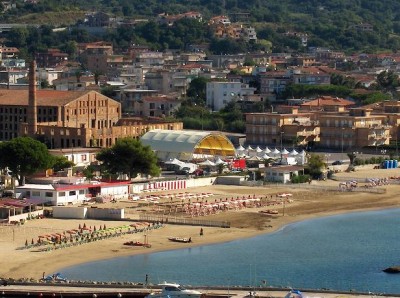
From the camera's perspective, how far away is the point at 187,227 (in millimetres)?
45594

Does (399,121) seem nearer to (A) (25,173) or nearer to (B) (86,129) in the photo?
(B) (86,129)

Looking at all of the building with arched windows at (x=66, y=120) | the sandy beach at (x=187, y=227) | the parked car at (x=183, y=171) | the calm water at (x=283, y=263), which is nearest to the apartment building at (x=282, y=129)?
the building with arched windows at (x=66, y=120)

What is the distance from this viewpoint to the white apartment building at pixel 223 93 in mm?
93188

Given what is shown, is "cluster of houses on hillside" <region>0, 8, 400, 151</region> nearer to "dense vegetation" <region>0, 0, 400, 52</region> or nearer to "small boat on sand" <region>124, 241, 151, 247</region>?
Answer: "dense vegetation" <region>0, 0, 400, 52</region>

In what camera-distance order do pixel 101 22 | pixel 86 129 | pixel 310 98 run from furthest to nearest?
1. pixel 101 22
2. pixel 310 98
3. pixel 86 129

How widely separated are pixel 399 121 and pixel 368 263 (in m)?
37.9

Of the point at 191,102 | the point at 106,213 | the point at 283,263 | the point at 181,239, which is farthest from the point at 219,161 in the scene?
the point at 191,102

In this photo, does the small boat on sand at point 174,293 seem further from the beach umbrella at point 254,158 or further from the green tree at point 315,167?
the beach umbrella at point 254,158

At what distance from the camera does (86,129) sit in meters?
68.2

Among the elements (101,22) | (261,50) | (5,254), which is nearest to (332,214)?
(5,254)

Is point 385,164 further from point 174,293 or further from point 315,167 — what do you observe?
point 174,293

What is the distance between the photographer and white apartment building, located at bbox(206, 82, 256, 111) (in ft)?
306

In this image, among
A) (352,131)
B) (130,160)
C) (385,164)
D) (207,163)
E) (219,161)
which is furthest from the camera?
(352,131)

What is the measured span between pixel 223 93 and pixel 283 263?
177ft
